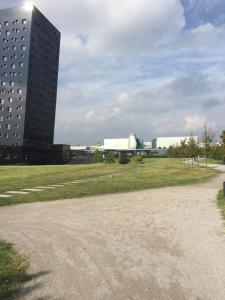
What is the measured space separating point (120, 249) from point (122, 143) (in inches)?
7019

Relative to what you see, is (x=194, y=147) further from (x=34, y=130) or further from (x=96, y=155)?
(x=34, y=130)

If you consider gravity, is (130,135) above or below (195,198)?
above

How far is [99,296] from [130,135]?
7018 inches

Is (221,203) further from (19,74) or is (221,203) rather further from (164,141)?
(164,141)

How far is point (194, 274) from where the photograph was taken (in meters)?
6.89

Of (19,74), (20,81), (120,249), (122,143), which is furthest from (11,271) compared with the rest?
(122,143)

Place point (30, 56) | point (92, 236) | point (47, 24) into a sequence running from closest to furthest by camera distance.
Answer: point (92, 236) < point (30, 56) < point (47, 24)

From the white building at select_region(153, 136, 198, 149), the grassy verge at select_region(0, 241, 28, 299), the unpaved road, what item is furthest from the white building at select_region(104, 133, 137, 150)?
the grassy verge at select_region(0, 241, 28, 299)

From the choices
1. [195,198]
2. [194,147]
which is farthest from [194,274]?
[194,147]

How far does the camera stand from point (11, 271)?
6785 millimetres

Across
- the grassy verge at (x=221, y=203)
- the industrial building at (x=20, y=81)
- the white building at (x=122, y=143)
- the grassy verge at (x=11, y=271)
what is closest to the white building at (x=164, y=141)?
the white building at (x=122, y=143)

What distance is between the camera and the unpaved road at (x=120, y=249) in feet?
19.9

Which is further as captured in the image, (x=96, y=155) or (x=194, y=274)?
(x=96, y=155)

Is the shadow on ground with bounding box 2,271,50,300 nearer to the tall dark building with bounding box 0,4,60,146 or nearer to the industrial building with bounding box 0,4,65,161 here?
the industrial building with bounding box 0,4,65,161
